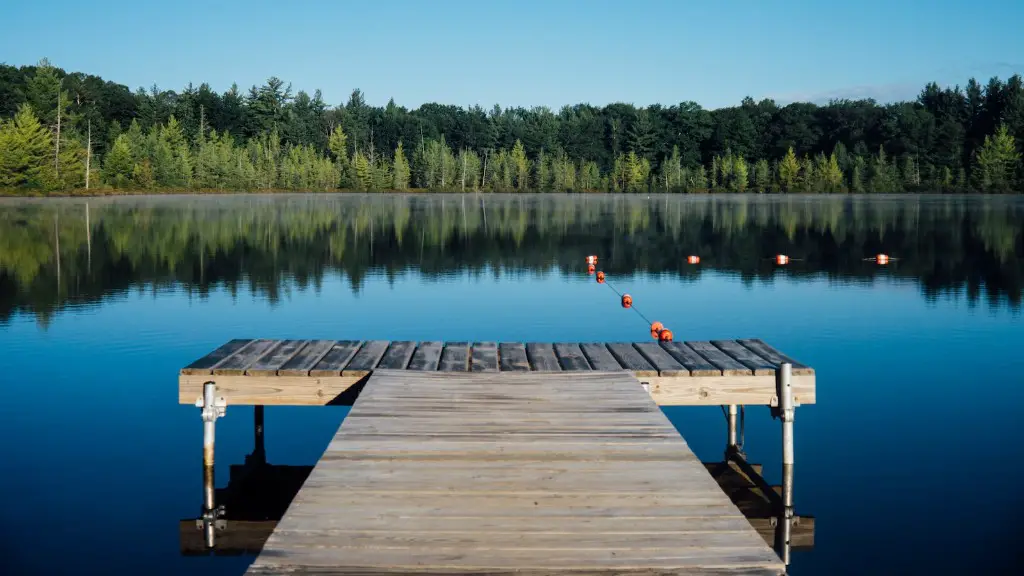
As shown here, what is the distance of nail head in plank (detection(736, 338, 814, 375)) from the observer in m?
9.16

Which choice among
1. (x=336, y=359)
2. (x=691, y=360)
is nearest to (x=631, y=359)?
(x=691, y=360)

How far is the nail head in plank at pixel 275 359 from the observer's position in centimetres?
904

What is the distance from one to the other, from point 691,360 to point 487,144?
118 meters

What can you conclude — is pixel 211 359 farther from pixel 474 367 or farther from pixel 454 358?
pixel 474 367

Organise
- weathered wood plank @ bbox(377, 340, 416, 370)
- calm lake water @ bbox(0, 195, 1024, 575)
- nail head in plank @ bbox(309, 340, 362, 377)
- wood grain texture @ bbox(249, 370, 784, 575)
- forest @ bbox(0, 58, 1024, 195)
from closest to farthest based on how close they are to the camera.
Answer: wood grain texture @ bbox(249, 370, 784, 575) < calm lake water @ bbox(0, 195, 1024, 575) < nail head in plank @ bbox(309, 340, 362, 377) < weathered wood plank @ bbox(377, 340, 416, 370) < forest @ bbox(0, 58, 1024, 195)

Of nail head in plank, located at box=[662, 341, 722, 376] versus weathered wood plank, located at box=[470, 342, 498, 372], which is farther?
weathered wood plank, located at box=[470, 342, 498, 372]

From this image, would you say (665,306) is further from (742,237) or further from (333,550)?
(742,237)

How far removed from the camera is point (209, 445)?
8984mm

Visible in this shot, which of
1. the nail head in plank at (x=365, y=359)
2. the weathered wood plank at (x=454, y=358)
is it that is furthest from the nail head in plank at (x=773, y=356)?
the nail head in plank at (x=365, y=359)

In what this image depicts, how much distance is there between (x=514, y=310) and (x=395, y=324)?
118 inches

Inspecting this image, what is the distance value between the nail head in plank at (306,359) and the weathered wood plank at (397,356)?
64 cm

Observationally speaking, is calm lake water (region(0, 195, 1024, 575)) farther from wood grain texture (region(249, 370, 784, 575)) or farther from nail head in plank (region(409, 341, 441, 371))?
wood grain texture (region(249, 370, 784, 575))

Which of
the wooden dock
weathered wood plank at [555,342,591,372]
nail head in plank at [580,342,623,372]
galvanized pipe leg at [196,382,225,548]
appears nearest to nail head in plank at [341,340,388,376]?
the wooden dock

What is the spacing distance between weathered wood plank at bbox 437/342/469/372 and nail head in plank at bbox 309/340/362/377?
95 centimetres
